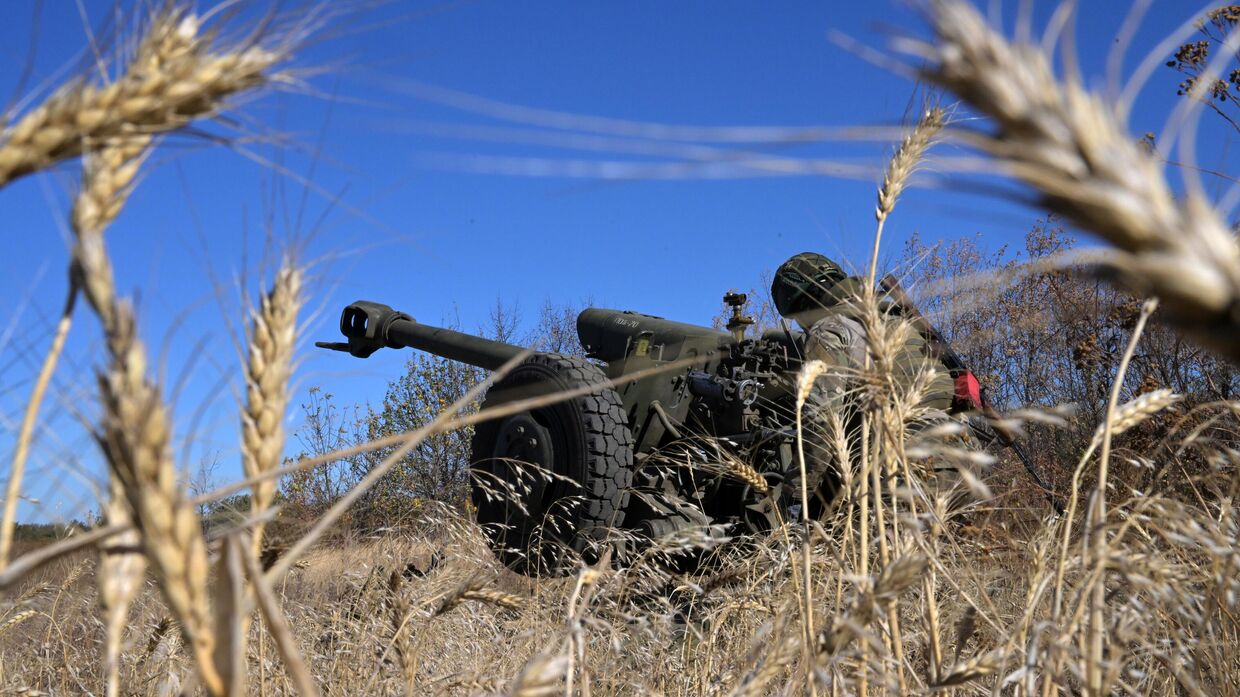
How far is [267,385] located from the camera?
0.98 meters

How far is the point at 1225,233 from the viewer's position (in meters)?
0.57

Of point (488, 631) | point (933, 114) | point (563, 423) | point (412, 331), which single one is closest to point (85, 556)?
point (488, 631)

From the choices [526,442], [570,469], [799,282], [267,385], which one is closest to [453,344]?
[526,442]

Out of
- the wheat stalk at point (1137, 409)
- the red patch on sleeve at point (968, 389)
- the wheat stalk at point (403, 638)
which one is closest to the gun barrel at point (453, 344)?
the red patch on sleeve at point (968, 389)

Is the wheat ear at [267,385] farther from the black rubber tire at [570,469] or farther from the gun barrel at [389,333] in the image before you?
the gun barrel at [389,333]

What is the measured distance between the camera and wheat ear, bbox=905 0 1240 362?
1.78 ft

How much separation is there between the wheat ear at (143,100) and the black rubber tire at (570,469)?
4228 millimetres

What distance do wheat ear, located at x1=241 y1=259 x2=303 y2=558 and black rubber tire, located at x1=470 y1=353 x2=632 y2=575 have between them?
4125 millimetres

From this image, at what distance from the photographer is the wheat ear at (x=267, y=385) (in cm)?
96

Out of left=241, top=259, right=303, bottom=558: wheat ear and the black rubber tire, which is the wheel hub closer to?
the black rubber tire

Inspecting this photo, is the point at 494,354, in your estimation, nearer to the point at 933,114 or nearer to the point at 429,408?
the point at 933,114

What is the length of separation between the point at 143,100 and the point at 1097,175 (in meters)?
0.87

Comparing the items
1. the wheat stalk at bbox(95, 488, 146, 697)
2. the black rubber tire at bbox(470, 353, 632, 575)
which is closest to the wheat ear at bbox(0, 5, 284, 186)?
the wheat stalk at bbox(95, 488, 146, 697)

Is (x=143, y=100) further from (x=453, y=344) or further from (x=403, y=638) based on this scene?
(x=453, y=344)
